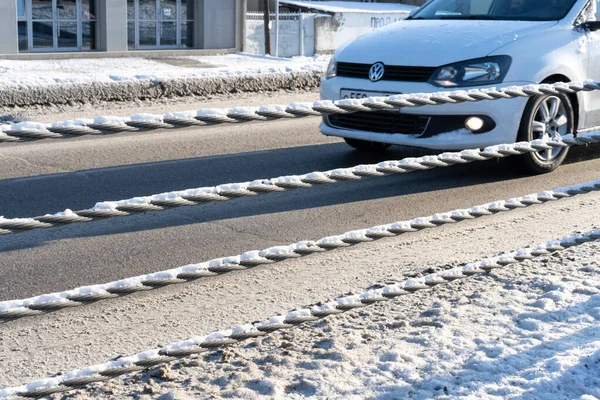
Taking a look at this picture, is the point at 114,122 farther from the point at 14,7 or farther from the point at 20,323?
the point at 14,7

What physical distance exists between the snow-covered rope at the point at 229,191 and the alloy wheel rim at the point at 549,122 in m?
3.64

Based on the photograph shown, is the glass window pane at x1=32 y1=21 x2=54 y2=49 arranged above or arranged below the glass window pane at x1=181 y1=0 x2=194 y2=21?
below

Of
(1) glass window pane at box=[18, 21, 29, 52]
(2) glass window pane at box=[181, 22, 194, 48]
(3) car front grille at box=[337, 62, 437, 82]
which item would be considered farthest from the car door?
(2) glass window pane at box=[181, 22, 194, 48]

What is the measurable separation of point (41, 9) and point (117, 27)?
1.56 meters

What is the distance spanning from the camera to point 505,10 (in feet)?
28.7

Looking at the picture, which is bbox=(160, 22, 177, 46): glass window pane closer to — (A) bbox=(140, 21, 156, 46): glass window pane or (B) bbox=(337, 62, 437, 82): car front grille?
(A) bbox=(140, 21, 156, 46): glass window pane

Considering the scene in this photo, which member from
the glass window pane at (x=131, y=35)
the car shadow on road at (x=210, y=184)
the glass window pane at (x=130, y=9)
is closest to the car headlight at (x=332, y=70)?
the car shadow on road at (x=210, y=184)

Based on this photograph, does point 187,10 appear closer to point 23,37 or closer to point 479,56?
point 23,37

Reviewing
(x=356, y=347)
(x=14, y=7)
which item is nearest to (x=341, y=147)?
(x=356, y=347)

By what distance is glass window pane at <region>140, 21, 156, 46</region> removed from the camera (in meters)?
20.8

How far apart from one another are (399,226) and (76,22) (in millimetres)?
17193

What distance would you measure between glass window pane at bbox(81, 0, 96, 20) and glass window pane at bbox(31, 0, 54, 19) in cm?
77

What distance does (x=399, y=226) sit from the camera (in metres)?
3.83

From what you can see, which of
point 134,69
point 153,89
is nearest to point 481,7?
point 153,89
